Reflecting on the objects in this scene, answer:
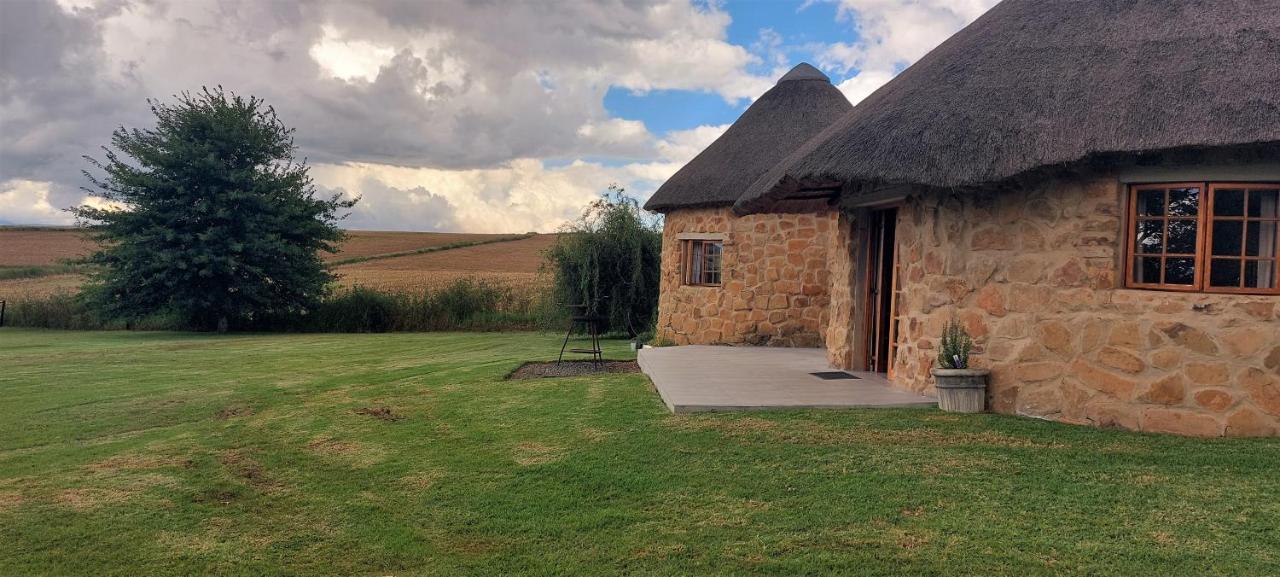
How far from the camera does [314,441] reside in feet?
22.3

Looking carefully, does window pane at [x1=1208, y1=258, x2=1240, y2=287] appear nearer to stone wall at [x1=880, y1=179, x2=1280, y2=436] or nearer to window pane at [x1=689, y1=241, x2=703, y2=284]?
stone wall at [x1=880, y1=179, x2=1280, y2=436]

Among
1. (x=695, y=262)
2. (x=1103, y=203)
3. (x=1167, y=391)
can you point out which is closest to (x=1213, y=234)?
(x=1103, y=203)

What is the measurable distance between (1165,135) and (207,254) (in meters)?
21.1

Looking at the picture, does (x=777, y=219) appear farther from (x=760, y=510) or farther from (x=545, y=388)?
(x=760, y=510)

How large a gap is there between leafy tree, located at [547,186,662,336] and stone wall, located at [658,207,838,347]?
4852 mm

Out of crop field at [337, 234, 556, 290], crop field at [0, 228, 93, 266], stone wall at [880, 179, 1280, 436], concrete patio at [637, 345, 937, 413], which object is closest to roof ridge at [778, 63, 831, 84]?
concrete patio at [637, 345, 937, 413]

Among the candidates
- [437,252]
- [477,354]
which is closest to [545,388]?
[477,354]

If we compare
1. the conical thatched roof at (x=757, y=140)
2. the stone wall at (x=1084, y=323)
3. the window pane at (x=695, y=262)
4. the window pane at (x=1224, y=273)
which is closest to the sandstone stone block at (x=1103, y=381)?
the stone wall at (x=1084, y=323)

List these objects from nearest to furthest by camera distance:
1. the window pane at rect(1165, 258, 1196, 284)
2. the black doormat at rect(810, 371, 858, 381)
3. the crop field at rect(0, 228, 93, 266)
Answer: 1. the window pane at rect(1165, 258, 1196, 284)
2. the black doormat at rect(810, 371, 858, 381)
3. the crop field at rect(0, 228, 93, 266)

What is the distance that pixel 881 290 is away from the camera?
8922 millimetres

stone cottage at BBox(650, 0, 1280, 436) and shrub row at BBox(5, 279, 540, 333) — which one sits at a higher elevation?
stone cottage at BBox(650, 0, 1280, 436)

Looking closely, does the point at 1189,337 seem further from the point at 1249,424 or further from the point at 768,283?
the point at 768,283

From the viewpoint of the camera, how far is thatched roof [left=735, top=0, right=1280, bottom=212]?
568 centimetres

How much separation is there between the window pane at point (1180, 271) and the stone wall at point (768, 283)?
6079 mm
